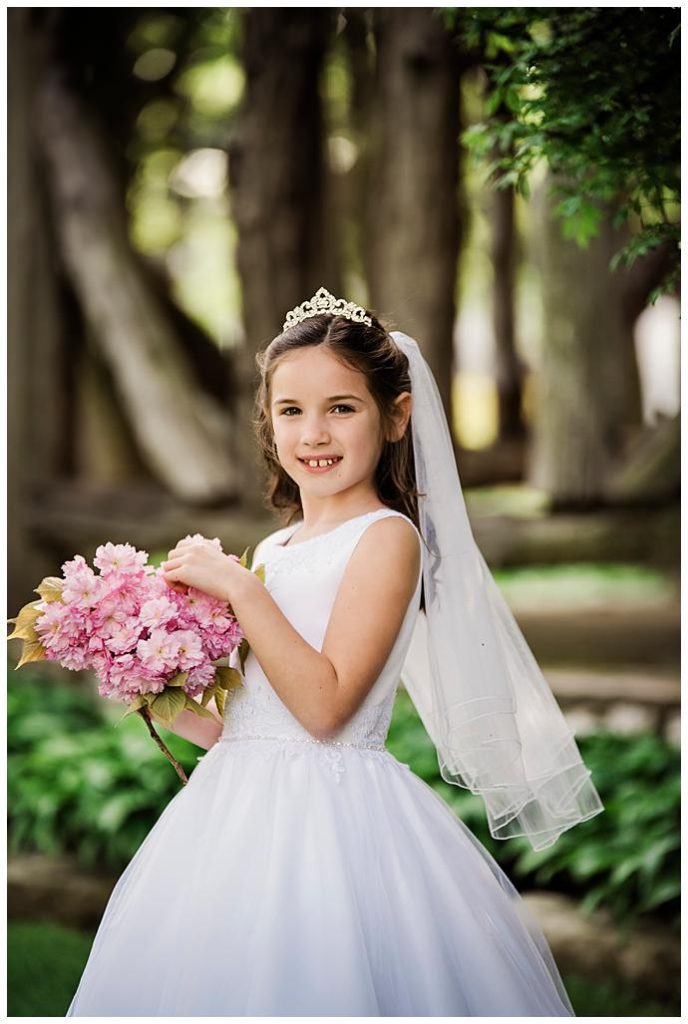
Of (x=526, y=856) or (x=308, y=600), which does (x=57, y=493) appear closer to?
Result: (x=526, y=856)

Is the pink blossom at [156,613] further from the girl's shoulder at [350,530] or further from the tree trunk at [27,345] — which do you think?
the tree trunk at [27,345]

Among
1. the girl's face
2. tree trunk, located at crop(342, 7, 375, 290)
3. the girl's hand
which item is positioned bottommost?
the girl's hand

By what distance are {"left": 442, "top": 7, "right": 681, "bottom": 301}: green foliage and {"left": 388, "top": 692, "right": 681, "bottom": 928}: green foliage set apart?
2216mm

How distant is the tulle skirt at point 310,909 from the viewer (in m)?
2.29

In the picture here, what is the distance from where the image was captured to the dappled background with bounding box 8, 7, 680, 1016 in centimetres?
409

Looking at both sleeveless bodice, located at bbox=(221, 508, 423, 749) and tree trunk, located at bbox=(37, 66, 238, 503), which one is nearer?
sleeveless bodice, located at bbox=(221, 508, 423, 749)

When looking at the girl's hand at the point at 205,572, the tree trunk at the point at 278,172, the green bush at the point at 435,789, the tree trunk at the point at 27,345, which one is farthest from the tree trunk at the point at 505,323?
the girl's hand at the point at 205,572

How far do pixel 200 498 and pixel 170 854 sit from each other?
5.85 m

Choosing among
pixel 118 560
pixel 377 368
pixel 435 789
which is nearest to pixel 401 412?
pixel 377 368

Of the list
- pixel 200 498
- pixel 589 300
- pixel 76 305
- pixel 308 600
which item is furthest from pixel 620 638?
pixel 308 600

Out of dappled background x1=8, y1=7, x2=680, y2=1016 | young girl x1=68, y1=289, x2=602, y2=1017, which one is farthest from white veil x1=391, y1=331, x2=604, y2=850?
Result: dappled background x1=8, y1=7, x2=680, y2=1016

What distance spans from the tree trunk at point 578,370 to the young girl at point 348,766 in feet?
16.0

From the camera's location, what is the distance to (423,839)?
2488 millimetres

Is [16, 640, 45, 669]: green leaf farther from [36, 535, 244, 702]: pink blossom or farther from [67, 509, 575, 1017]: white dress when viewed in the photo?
[67, 509, 575, 1017]: white dress
